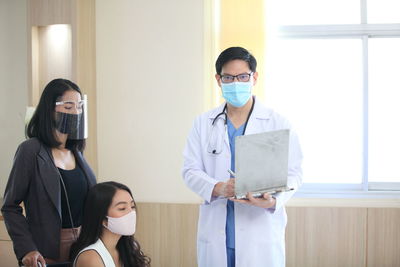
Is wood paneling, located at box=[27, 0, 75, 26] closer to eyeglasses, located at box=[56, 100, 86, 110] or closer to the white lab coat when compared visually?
eyeglasses, located at box=[56, 100, 86, 110]

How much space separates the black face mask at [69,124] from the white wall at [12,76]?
2168 mm

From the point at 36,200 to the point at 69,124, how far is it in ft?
1.15

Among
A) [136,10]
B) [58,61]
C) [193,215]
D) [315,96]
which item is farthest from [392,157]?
[58,61]

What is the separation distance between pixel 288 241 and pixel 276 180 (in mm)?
1932

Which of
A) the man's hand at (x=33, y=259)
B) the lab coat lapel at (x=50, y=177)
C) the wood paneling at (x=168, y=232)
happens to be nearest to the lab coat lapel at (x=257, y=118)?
the lab coat lapel at (x=50, y=177)

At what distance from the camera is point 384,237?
3.85 metres

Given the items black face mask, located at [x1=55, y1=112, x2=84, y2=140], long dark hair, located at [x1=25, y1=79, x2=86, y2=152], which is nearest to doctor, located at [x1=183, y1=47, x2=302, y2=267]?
black face mask, located at [x1=55, y1=112, x2=84, y2=140]

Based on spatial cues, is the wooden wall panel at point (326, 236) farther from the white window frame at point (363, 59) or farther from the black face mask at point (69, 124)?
the black face mask at point (69, 124)

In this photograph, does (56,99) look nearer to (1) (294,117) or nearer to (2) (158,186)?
(2) (158,186)

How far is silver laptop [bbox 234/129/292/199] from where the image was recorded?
6.79ft

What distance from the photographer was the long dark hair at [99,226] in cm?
208

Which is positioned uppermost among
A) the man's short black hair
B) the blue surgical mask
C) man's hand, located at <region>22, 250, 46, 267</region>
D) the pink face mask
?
the man's short black hair

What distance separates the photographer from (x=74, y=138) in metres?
2.31

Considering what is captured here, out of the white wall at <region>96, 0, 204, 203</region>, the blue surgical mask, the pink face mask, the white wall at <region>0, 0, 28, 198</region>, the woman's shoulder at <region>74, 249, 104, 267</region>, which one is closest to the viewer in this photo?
the woman's shoulder at <region>74, 249, 104, 267</region>
